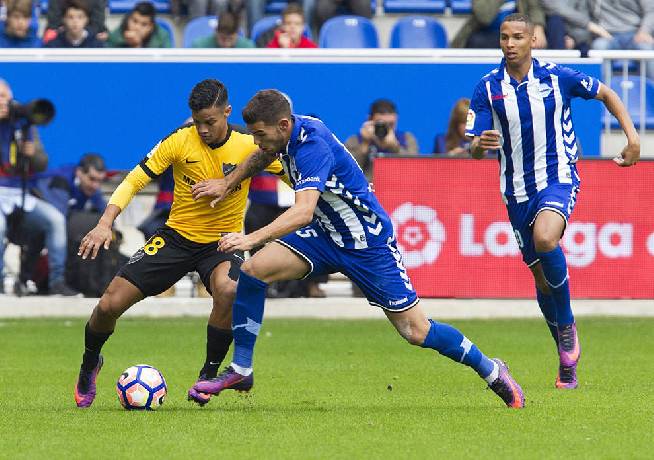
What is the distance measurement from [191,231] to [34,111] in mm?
6337

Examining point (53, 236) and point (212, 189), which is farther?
point (53, 236)

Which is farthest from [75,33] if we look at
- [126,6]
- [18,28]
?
[126,6]

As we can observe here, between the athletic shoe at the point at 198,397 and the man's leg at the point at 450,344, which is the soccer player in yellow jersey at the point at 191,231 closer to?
the athletic shoe at the point at 198,397

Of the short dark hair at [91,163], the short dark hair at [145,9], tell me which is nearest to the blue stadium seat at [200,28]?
the short dark hair at [145,9]

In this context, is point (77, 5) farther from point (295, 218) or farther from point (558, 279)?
point (295, 218)

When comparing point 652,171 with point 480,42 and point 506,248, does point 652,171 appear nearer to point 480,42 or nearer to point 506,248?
point 506,248

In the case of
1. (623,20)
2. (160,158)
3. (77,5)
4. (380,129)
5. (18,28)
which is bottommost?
(380,129)

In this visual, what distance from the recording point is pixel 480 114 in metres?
10.0

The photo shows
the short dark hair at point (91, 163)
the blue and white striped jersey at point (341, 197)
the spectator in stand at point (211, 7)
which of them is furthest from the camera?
the spectator in stand at point (211, 7)

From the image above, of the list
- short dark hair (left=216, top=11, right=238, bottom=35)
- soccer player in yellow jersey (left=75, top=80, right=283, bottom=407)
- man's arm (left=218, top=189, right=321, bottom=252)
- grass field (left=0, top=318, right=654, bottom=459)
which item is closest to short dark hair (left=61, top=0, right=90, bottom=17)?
short dark hair (left=216, top=11, right=238, bottom=35)

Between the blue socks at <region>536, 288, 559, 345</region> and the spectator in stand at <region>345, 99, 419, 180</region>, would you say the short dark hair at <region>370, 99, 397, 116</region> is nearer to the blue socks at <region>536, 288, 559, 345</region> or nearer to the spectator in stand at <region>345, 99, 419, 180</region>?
the spectator in stand at <region>345, 99, 419, 180</region>

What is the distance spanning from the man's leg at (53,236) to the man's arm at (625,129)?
23.5 ft

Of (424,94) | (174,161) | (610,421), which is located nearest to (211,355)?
(174,161)

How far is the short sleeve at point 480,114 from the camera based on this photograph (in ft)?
32.7
